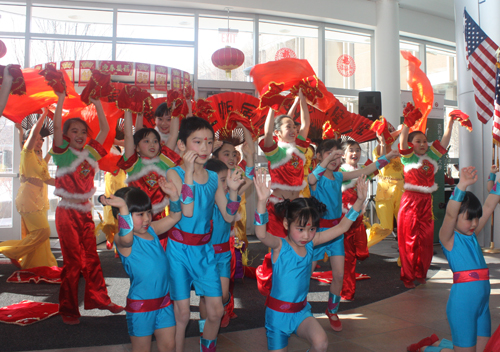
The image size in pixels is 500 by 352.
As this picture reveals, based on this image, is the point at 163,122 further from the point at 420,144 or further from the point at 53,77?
the point at 420,144

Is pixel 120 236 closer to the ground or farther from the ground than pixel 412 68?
closer to the ground

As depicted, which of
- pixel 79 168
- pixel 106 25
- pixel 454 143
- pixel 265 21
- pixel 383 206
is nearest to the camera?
pixel 79 168

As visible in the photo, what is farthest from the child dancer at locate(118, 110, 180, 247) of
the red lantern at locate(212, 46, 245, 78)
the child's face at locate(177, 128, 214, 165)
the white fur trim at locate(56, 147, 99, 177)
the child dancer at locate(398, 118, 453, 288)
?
the red lantern at locate(212, 46, 245, 78)

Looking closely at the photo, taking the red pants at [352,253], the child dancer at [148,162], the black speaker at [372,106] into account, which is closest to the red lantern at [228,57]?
the black speaker at [372,106]

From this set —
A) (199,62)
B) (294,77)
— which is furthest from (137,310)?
(199,62)

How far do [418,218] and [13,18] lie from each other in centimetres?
685

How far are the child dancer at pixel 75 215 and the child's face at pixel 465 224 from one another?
2350 millimetres

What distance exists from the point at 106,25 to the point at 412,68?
17.4ft

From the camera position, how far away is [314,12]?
8156 millimetres

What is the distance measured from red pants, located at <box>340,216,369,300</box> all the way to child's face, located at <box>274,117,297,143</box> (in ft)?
3.11

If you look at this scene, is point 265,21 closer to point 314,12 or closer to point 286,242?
point 314,12

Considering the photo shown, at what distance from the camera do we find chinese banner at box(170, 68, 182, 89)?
223 inches

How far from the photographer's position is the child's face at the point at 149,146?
2.99 m

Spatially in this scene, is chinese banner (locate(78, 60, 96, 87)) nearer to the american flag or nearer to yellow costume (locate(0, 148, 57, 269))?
yellow costume (locate(0, 148, 57, 269))
